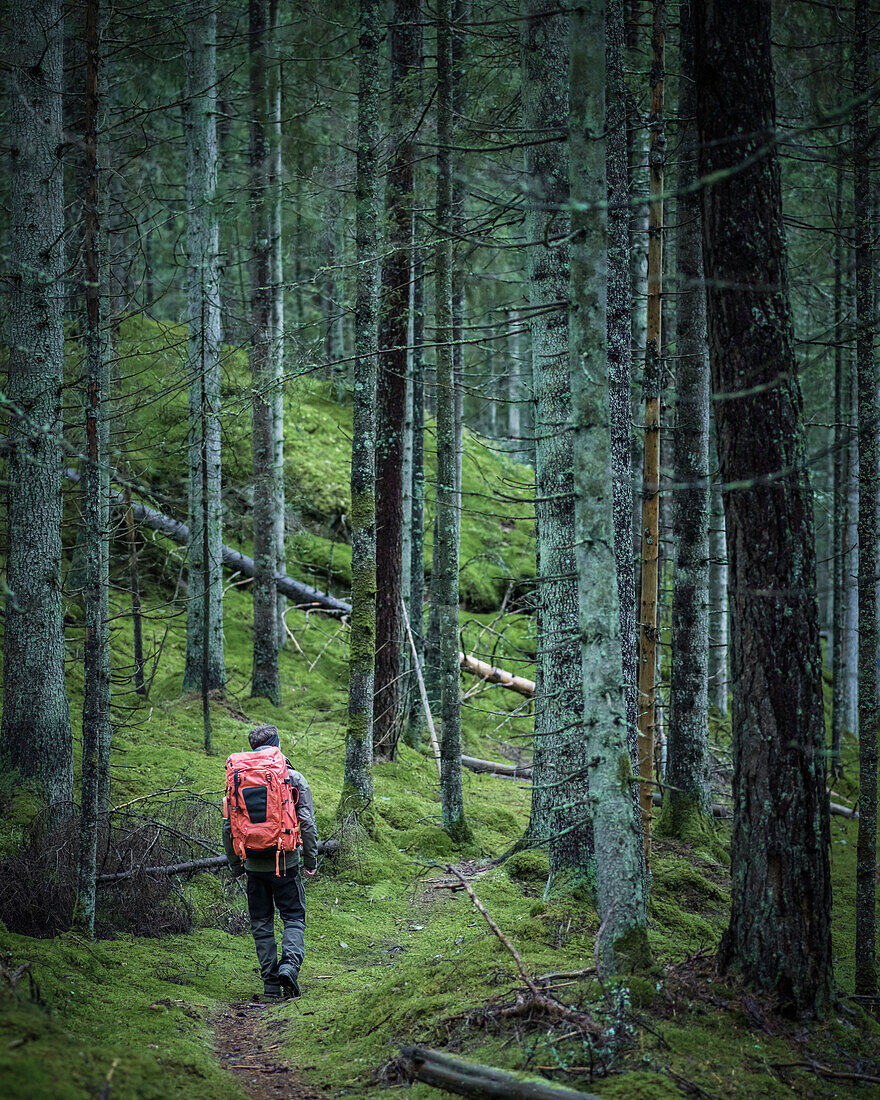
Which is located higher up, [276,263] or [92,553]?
[276,263]

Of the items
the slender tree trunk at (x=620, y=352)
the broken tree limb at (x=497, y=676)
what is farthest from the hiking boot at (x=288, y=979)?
the broken tree limb at (x=497, y=676)

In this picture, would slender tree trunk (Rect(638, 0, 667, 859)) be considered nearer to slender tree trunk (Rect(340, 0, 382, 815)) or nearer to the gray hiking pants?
slender tree trunk (Rect(340, 0, 382, 815))

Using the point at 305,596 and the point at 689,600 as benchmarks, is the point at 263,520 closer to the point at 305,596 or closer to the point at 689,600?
the point at 305,596

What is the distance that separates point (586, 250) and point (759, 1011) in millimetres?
4058

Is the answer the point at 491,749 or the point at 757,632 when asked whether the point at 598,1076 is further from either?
the point at 491,749

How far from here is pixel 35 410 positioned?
718 centimetres

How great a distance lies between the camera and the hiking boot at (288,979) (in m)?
5.77

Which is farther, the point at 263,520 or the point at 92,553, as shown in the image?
the point at 263,520

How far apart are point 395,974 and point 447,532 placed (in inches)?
184

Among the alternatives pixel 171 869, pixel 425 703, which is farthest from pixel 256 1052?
pixel 425 703

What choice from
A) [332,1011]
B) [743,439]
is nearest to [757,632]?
[743,439]

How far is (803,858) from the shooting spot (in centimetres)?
452

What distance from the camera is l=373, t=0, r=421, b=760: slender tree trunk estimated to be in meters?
10.3

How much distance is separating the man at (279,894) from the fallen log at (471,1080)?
6.66 ft
